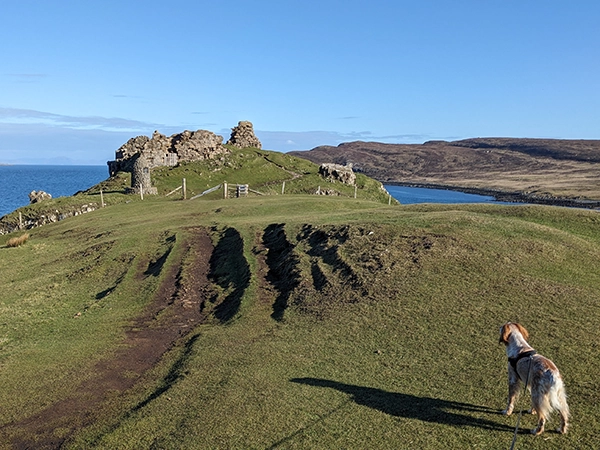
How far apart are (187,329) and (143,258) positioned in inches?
485

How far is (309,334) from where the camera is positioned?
1579cm

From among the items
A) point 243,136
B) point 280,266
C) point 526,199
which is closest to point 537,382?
point 280,266

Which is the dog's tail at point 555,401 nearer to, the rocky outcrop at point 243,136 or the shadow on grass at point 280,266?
the shadow on grass at point 280,266

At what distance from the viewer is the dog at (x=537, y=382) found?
8.89 metres

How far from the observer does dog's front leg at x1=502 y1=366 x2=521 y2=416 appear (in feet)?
32.5

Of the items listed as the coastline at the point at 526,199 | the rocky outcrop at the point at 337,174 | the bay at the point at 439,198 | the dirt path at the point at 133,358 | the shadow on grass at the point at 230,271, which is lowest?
the bay at the point at 439,198

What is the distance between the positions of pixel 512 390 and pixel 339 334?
6.28 metres

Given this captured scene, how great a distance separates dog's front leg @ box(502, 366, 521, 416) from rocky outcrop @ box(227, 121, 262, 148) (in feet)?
269

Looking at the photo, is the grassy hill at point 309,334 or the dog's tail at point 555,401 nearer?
the dog's tail at point 555,401

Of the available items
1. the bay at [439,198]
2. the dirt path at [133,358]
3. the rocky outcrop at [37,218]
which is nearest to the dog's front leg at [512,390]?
the dirt path at [133,358]

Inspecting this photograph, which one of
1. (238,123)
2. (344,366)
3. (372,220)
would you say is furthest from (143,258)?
(238,123)

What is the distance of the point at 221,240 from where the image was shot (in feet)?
102

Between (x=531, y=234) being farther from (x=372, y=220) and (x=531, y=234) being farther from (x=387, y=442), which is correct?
(x=387, y=442)

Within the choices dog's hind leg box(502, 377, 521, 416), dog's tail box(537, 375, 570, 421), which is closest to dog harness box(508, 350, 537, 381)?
dog's hind leg box(502, 377, 521, 416)
